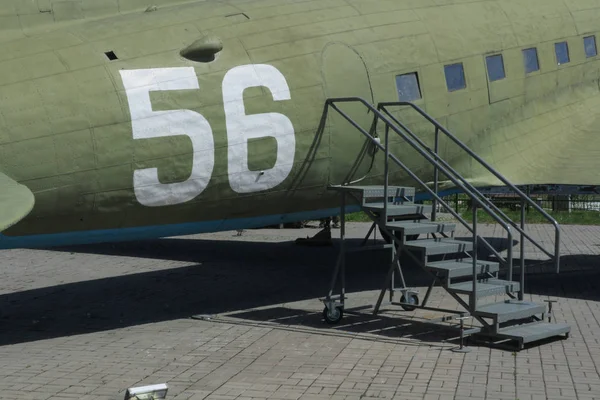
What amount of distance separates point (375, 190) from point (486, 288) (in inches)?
98.9

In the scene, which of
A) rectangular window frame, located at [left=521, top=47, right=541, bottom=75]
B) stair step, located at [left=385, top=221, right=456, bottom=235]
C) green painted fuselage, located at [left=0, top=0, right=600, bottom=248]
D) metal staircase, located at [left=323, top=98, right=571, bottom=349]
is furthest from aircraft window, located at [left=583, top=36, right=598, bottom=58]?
stair step, located at [left=385, top=221, right=456, bottom=235]

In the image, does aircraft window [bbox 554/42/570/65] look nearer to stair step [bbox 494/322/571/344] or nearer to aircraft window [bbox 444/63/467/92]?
aircraft window [bbox 444/63/467/92]

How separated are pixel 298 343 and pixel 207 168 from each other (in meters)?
2.93

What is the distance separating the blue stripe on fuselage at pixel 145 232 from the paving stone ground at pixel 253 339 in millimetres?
1538

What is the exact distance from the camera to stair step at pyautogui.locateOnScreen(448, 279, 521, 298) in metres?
13.0

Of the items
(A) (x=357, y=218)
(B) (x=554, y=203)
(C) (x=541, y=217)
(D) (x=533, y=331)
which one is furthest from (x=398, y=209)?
(B) (x=554, y=203)

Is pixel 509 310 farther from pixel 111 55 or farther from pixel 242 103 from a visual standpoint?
pixel 111 55

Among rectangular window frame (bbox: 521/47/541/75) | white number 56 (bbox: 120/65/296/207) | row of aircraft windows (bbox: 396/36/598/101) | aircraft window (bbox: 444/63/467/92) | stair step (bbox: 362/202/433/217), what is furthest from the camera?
rectangular window frame (bbox: 521/47/541/75)

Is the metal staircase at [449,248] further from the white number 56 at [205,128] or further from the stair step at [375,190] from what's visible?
the white number 56 at [205,128]

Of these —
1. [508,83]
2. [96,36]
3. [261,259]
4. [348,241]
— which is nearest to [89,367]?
[96,36]

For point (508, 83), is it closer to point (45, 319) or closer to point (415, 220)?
point (415, 220)

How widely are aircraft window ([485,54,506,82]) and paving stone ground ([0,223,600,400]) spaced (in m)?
4.25

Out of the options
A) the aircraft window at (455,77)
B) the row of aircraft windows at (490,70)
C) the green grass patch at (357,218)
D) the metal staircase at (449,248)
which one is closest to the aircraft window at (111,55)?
the metal staircase at (449,248)

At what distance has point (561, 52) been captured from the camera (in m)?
18.1
